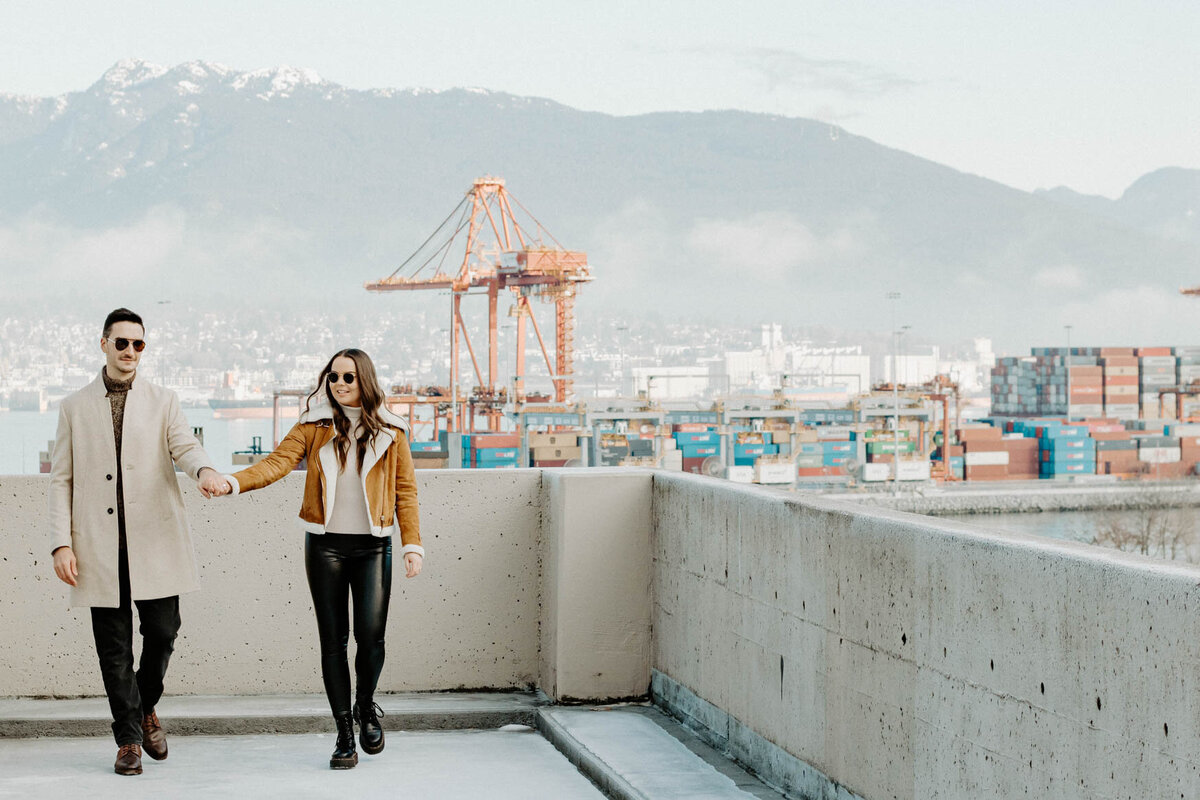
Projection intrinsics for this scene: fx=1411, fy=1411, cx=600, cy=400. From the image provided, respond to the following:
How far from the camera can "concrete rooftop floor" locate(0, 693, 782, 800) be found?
454 centimetres

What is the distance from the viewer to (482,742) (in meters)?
5.35

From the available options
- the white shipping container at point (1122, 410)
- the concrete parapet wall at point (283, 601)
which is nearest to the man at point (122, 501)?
the concrete parapet wall at point (283, 601)

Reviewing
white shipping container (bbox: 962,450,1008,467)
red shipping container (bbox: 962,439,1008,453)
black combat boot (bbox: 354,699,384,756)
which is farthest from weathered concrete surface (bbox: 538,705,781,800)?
red shipping container (bbox: 962,439,1008,453)

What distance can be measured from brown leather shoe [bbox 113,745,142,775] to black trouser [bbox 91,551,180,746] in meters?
0.02

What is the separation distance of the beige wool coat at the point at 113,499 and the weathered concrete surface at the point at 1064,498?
9379 centimetres

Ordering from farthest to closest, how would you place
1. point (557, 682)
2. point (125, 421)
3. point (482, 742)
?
point (557, 682) < point (482, 742) < point (125, 421)

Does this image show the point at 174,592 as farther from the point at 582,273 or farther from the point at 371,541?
the point at 582,273

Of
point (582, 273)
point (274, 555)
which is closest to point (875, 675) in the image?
point (274, 555)

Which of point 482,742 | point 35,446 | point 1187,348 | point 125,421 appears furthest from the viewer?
point 35,446

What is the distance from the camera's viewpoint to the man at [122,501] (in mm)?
4457

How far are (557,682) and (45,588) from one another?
6.83 ft

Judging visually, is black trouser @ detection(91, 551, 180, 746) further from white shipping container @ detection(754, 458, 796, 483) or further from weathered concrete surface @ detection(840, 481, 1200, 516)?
white shipping container @ detection(754, 458, 796, 483)

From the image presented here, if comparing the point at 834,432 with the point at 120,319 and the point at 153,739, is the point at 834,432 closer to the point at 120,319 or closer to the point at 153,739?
the point at 153,739

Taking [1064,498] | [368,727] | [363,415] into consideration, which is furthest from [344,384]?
[1064,498]
